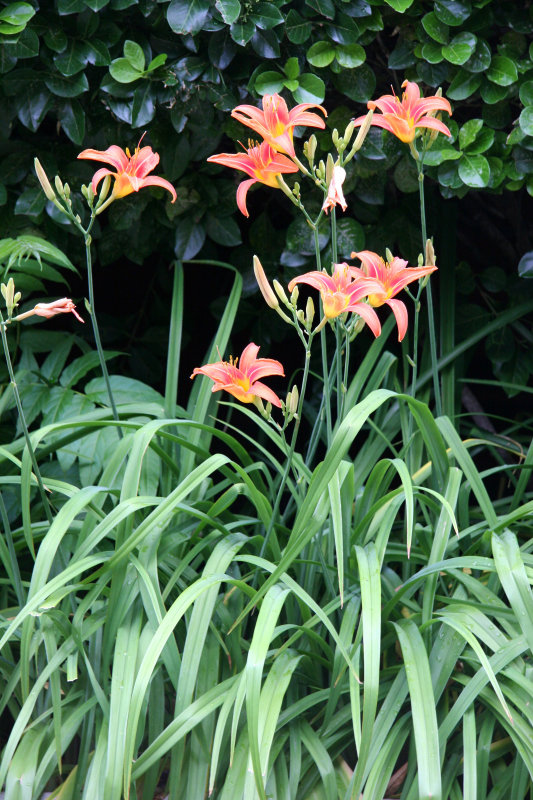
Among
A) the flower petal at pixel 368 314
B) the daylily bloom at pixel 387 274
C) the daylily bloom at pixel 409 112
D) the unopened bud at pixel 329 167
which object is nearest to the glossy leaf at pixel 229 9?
the daylily bloom at pixel 409 112

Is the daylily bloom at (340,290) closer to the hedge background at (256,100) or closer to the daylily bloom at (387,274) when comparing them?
the daylily bloom at (387,274)

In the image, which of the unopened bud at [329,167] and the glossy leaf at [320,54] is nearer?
the unopened bud at [329,167]

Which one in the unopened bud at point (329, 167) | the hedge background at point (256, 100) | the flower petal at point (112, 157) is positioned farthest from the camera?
the hedge background at point (256, 100)

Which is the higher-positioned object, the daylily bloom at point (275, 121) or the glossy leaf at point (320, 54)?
the daylily bloom at point (275, 121)

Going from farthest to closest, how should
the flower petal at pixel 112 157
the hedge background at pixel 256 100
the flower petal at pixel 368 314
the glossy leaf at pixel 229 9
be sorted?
the hedge background at pixel 256 100, the glossy leaf at pixel 229 9, the flower petal at pixel 112 157, the flower petal at pixel 368 314

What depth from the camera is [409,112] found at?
4.62 ft

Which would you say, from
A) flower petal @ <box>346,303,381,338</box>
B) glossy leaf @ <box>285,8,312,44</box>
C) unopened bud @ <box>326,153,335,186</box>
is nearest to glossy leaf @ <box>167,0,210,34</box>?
glossy leaf @ <box>285,8,312,44</box>

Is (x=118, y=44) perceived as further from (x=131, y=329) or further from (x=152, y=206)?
(x=131, y=329)

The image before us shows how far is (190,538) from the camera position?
153 cm

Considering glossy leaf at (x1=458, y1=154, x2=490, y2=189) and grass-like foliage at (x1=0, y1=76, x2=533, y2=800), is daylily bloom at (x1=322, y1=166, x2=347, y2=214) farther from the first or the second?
glossy leaf at (x1=458, y1=154, x2=490, y2=189)

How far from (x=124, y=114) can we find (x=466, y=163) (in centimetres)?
82

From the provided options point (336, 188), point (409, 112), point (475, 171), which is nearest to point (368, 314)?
point (336, 188)

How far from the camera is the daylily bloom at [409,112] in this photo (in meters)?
1.39

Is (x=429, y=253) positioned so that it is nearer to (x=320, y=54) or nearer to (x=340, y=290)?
(x=340, y=290)
